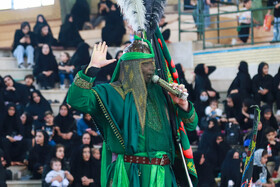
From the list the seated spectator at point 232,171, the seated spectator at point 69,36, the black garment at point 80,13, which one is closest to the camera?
the seated spectator at point 232,171

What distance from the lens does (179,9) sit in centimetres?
1831

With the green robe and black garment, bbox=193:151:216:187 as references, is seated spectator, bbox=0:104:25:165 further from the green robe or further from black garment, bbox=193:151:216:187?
the green robe

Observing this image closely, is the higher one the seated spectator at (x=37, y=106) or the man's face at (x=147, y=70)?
the man's face at (x=147, y=70)

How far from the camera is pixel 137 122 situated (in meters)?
7.39

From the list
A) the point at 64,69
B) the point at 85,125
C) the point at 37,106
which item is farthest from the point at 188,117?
the point at 64,69

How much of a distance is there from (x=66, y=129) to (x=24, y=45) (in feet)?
12.9

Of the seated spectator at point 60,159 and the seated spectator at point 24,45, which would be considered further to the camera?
the seated spectator at point 24,45

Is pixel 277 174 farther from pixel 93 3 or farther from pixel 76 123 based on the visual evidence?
pixel 93 3

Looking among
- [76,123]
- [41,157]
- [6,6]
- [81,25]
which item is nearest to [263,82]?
[76,123]

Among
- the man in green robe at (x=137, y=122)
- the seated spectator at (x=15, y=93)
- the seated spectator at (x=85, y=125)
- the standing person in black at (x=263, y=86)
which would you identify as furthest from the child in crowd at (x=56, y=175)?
the man in green robe at (x=137, y=122)

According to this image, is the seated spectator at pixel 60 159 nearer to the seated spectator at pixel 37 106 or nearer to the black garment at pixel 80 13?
the seated spectator at pixel 37 106

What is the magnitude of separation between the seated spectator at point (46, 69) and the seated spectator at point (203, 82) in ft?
9.70

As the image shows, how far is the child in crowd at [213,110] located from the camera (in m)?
14.4

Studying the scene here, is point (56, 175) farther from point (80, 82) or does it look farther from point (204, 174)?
point (80, 82)
